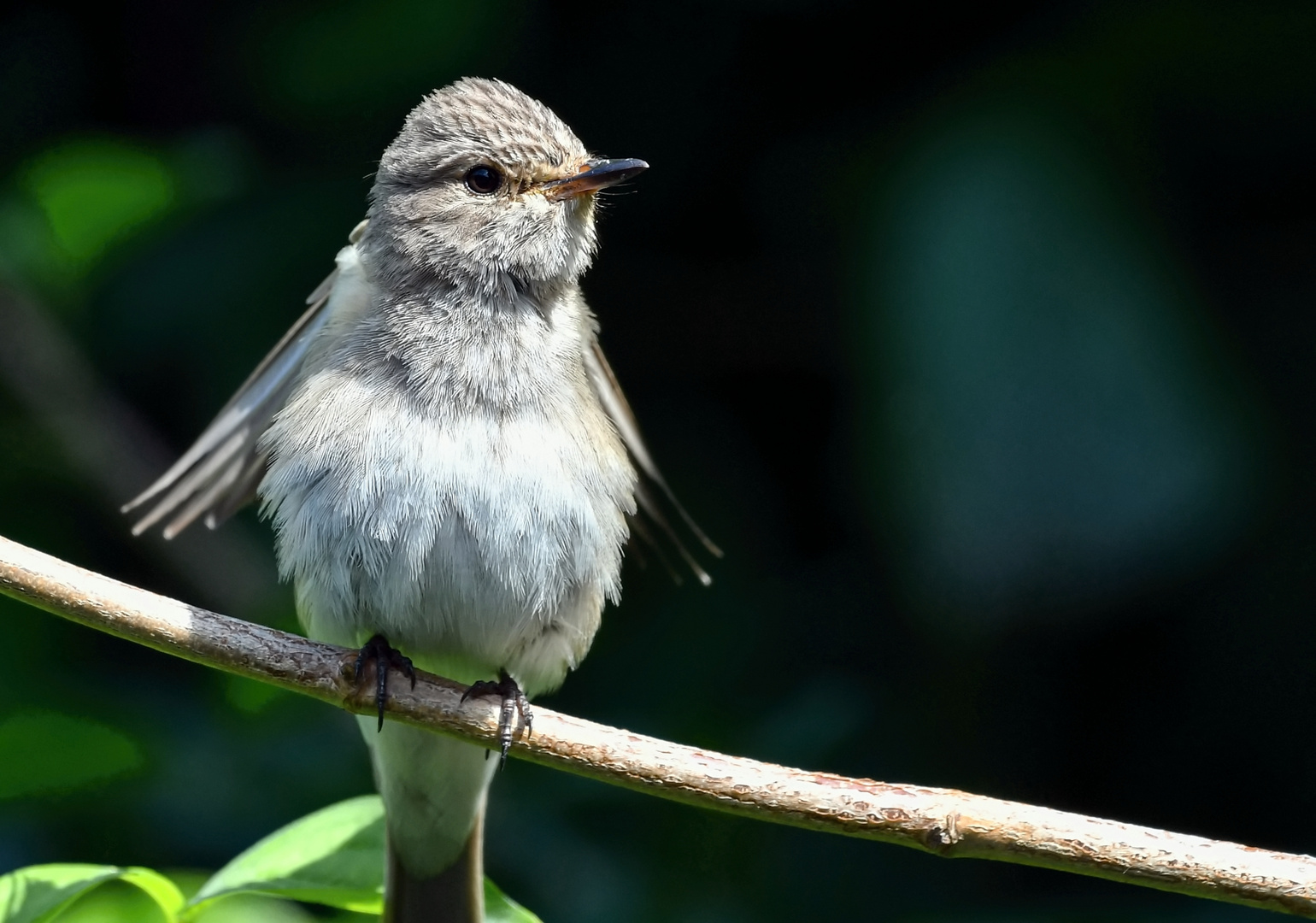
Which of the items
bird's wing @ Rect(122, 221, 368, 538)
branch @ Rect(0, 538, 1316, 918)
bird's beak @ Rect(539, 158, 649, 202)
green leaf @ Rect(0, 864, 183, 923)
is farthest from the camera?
bird's wing @ Rect(122, 221, 368, 538)

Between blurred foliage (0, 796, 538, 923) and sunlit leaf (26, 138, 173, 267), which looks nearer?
blurred foliage (0, 796, 538, 923)

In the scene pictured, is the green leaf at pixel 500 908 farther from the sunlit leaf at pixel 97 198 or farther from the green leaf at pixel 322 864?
the sunlit leaf at pixel 97 198

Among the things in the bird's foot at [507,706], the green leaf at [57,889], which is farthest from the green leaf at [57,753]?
the bird's foot at [507,706]

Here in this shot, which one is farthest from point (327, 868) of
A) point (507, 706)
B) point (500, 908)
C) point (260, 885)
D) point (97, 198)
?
point (97, 198)

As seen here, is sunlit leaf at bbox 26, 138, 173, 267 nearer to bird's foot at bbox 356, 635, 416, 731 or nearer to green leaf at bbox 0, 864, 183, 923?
bird's foot at bbox 356, 635, 416, 731

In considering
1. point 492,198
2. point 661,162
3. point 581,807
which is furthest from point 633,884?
point 661,162

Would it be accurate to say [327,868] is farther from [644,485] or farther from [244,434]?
[644,485]

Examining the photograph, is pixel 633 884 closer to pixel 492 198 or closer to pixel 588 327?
pixel 588 327

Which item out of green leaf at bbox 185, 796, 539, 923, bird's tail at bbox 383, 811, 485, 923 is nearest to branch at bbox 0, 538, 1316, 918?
green leaf at bbox 185, 796, 539, 923
